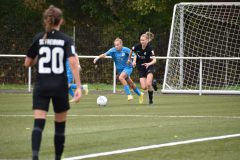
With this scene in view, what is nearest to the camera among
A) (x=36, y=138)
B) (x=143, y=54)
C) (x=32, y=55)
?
(x=36, y=138)

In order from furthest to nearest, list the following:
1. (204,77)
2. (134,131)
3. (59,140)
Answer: (204,77)
(134,131)
(59,140)

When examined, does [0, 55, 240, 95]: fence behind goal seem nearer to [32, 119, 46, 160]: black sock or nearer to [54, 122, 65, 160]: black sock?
[54, 122, 65, 160]: black sock

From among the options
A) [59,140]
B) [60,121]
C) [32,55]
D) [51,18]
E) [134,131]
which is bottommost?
[134,131]

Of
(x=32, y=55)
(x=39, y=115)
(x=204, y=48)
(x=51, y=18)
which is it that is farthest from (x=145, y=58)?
(x=39, y=115)

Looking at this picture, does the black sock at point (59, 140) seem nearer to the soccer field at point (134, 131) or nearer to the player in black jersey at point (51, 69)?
the player in black jersey at point (51, 69)

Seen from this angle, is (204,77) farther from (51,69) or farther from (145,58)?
(51,69)

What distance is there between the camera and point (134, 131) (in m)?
13.0

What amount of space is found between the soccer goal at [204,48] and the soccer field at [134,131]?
8.10 metres

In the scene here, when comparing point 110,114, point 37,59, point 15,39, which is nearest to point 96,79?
point 15,39

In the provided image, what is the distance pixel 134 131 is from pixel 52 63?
14.0 feet

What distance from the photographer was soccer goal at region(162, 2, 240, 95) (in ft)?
94.3

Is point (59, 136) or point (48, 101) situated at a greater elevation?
point (48, 101)

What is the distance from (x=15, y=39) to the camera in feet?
114

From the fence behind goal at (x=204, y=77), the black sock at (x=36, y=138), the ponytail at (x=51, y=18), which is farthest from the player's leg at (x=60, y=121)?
the fence behind goal at (x=204, y=77)
